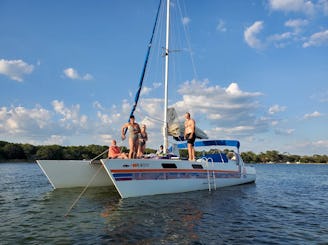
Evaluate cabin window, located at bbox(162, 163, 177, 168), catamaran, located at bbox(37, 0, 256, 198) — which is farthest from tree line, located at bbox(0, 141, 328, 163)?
cabin window, located at bbox(162, 163, 177, 168)

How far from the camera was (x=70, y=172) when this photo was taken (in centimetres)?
1341

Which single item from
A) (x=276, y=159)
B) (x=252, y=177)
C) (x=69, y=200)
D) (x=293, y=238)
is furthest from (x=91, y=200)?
(x=276, y=159)

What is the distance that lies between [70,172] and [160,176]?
4.24m

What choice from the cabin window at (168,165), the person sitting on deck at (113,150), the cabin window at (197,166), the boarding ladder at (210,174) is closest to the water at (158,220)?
the cabin window at (168,165)

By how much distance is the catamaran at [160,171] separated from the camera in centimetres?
1117

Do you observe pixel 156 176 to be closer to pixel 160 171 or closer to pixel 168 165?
pixel 160 171

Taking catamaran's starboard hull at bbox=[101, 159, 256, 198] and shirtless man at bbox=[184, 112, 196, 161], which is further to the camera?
shirtless man at bbox=[184, 112, 196, 161]

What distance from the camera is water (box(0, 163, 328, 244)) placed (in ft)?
21.7

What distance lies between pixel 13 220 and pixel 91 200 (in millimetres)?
3591

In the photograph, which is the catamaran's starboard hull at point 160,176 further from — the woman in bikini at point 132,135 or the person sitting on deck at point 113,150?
the person sitting on deck at point 113,150

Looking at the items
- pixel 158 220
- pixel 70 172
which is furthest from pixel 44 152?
pixel 158 220

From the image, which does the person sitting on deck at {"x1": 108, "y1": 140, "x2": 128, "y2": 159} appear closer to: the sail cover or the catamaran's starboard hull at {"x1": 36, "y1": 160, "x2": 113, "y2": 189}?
the catamaran's starboard hull at {"x1": 36, "y1": 160, "x2": 113, "y2": 189}

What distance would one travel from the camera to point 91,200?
37.0 feet

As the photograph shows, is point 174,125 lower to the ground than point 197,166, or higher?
higher
